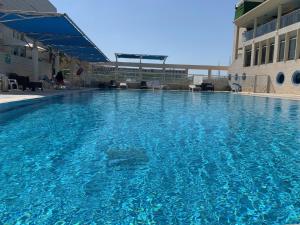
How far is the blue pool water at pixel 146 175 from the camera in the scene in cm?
315

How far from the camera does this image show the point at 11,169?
434cm

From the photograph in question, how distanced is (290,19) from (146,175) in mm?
22884

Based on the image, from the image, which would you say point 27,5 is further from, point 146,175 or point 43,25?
point 146,175

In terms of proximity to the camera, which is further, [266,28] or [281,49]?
[266,28]

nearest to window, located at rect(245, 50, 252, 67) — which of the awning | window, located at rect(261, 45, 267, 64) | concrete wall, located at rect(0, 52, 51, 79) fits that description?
window, located at rect(261, 45, 267, 64)

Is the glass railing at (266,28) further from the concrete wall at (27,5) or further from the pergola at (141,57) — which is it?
the concrete wall at (27,5)

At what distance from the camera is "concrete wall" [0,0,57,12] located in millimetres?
20219

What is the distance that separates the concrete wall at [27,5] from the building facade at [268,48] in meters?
18.7

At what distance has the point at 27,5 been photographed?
25.6 metres

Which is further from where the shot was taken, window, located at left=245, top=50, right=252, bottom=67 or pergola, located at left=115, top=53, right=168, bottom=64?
pergola, located at left=115, top=53, right=168, bottom=64

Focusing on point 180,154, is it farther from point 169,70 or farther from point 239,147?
point 169,70

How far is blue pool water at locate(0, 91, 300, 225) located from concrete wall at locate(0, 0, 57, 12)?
1520 cm

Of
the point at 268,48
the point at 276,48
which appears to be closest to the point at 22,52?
the point at 276,48

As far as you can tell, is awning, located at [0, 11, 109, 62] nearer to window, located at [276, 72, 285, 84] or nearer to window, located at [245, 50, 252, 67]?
window, located at [276, 72, 285, 84]
